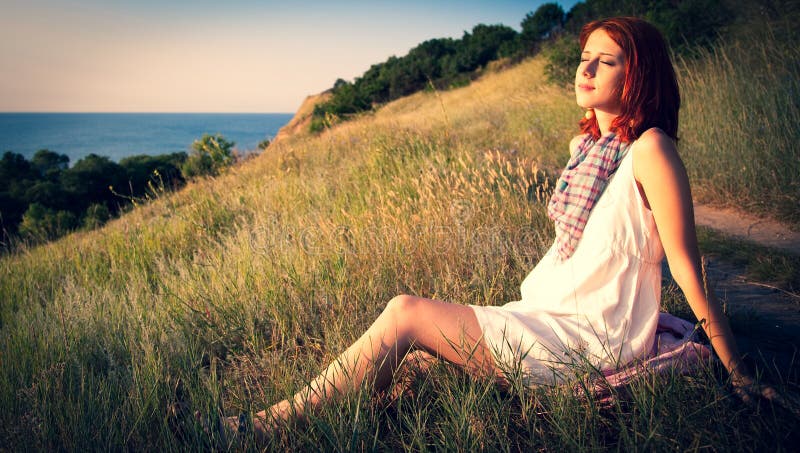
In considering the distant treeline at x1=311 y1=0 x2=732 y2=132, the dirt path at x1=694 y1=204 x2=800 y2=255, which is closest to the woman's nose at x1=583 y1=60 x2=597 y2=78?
the dirt path at x1=694 y1=204 x2=800 y2=255

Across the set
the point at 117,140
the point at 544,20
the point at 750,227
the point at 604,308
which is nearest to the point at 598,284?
the point at 604,308

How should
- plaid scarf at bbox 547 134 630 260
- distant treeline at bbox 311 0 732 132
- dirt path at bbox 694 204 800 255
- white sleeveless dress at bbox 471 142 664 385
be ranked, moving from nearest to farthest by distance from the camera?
white sleeveless dress at bbox 471 142 664 385 → plaid scarf at bbox 547 134 630 260 → dirt path at bbox 694 204 800 255 → distant treeline at bbox 311 0 732 132

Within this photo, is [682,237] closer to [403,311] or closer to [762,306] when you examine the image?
[403,311]

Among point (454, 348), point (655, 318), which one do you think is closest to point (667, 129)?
point (655, 318)

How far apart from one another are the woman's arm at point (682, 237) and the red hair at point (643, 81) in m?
0.17

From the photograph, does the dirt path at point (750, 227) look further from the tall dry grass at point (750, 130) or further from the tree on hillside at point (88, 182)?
the tree on hillside at point (88, 182)

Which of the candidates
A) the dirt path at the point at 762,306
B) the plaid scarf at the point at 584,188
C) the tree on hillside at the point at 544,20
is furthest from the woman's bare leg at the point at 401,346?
the tree on hillside at the point at 544,20

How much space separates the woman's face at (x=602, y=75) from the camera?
1.50m

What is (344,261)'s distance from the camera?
8.62 feet

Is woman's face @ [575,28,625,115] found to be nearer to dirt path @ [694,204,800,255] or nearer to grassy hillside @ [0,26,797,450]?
grassy hillside @ [0,26,797,450]

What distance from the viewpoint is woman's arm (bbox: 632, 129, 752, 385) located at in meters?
1.30

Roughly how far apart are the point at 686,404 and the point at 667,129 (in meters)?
0.95

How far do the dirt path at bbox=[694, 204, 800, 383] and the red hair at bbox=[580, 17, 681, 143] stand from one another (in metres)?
0.85

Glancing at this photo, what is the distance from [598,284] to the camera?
1502 mm
